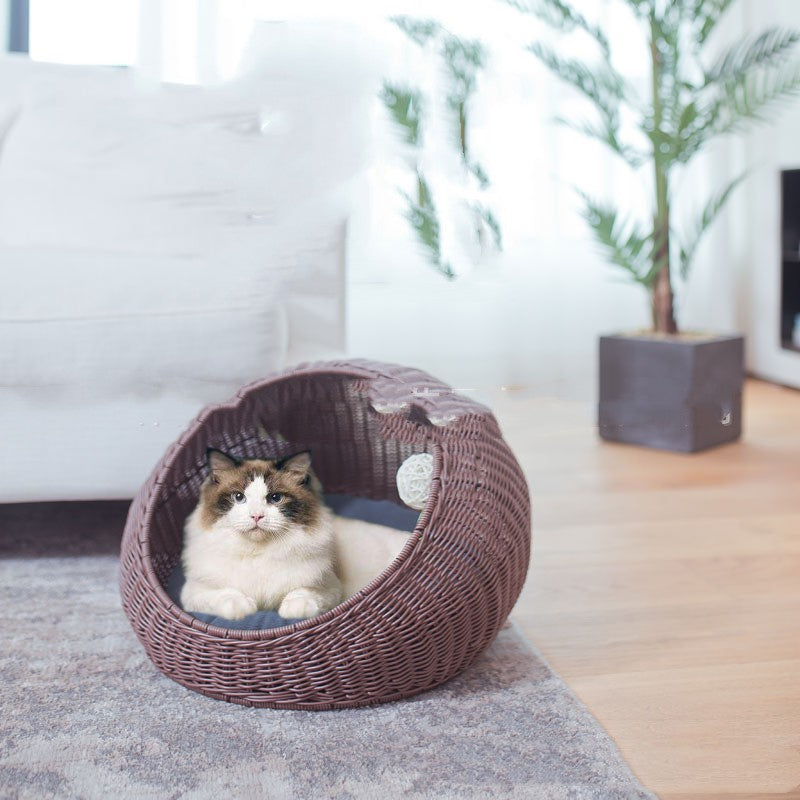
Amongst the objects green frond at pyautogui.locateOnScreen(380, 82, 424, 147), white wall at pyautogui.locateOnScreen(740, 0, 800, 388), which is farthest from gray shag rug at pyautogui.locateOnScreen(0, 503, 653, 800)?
white wall at pyautogui.locateOnScreen(740, 0, 800, 388)

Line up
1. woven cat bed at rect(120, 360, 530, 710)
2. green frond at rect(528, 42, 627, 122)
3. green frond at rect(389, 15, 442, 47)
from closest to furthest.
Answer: woven cat bed at rect(120, 360, 530, 710)
green frond at rect(528, 42, 627, 122)
green frond at rect(389, 15, 442, 47)

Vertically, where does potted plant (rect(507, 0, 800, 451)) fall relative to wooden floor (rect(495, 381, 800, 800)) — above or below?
above

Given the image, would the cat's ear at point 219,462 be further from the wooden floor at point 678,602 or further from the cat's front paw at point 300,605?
the wooden floor at point 678,602

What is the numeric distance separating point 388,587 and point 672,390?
1.53 m

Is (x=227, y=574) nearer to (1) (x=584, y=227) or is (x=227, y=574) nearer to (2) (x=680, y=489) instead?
(2) (x=680, y=489)

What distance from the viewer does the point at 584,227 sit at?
3.24 m

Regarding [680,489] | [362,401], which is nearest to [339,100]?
[362,401]

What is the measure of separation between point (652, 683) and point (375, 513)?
0.43 m

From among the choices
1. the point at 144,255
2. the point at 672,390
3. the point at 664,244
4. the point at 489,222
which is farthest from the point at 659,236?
the point at 144,255

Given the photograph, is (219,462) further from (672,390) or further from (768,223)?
(768,223)

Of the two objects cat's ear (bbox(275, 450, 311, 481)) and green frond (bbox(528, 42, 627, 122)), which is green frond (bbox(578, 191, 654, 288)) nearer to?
green frond (bbox(528, 42, 627, 122))

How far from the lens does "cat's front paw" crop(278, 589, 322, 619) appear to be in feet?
3.78

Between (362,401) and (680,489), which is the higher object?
(362,401)

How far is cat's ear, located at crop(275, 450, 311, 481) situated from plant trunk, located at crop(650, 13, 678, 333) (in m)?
1.56
